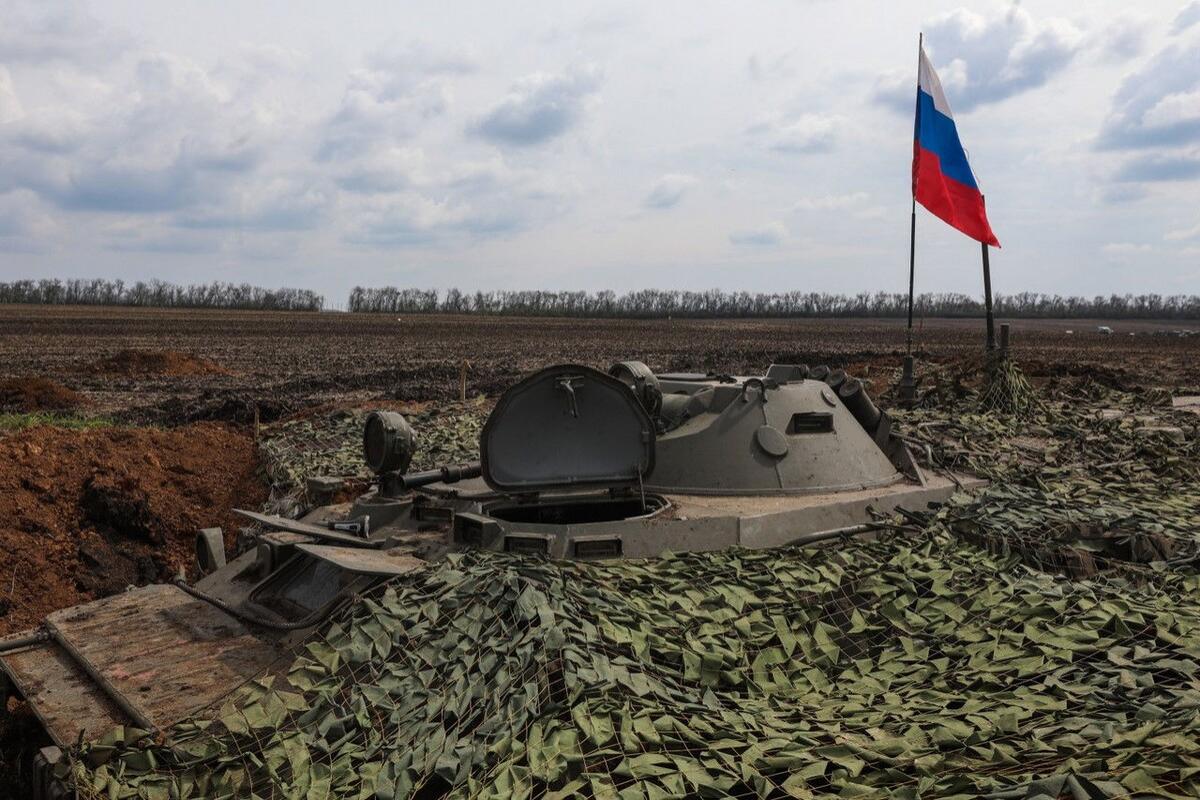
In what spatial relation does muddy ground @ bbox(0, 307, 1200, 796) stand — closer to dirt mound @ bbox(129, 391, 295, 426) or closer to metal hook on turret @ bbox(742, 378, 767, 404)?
dirt mound @ bbox(129, 391, 295, 426)

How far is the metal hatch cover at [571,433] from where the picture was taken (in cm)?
729

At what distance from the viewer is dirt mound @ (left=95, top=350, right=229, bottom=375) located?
2911cm

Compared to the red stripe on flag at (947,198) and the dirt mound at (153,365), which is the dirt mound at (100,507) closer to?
the red stripe on flag at (947,198)

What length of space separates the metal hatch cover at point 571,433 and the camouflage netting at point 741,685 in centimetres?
103

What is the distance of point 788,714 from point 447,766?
5.31 feet

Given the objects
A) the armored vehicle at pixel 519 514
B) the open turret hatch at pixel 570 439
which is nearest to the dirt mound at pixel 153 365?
the armored vehicle at pixel 519 514

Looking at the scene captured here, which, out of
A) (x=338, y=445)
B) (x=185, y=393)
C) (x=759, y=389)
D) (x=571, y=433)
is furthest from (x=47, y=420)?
(x=759, y=389)

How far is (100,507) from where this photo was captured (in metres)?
13.0

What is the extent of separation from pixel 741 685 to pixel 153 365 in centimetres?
2736

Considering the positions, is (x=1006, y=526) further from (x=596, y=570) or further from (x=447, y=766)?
(x=447, y=766)

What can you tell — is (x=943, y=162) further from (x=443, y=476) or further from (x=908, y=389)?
(x=443, y=476)

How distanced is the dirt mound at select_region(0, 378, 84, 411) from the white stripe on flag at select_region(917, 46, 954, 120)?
16826 mm

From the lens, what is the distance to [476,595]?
5.70 m

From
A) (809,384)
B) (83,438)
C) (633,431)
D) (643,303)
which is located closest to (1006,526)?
(809,384)
